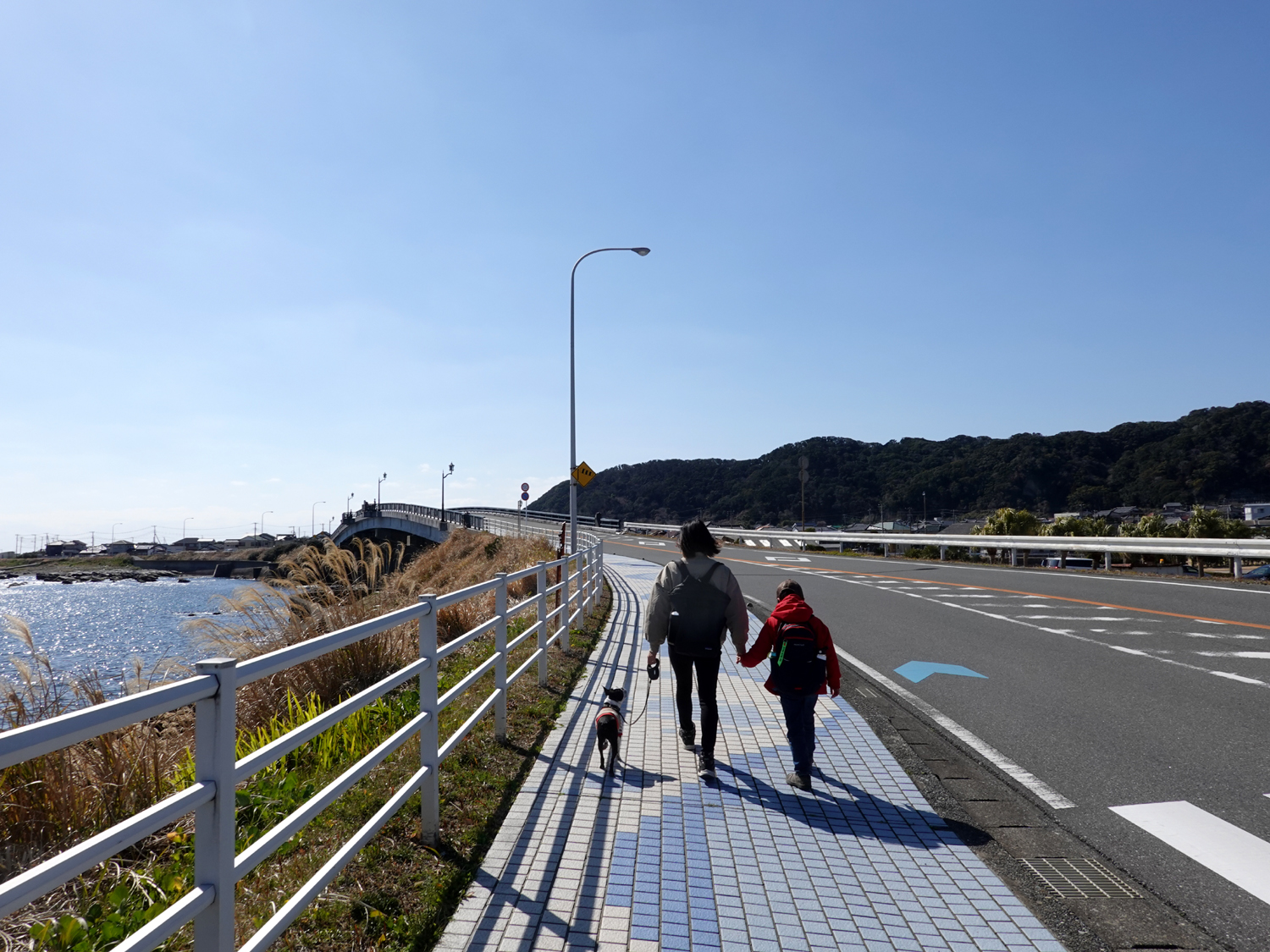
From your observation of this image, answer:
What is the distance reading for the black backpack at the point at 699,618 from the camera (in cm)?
574

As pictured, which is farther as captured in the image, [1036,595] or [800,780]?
[1036,595]

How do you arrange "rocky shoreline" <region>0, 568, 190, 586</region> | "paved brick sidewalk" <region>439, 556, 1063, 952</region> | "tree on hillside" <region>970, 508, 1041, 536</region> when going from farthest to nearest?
1. "rocky shoreline" <region>0, 568, 190, 586</region>
2. "tree on hillside" <region>970, 508, 1041, 536</region>
3. "paved brick sidewalk" <region>439, 556, 1063, 952</region>

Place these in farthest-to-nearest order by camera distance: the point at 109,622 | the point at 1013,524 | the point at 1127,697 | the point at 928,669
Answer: the point at 1013,524 < the point at 109,622 < the point at 928,669 < the point at 1127,697

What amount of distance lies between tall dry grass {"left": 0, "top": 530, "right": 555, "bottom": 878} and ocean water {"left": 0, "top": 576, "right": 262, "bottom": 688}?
26cm

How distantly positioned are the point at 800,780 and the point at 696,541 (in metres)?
1.71

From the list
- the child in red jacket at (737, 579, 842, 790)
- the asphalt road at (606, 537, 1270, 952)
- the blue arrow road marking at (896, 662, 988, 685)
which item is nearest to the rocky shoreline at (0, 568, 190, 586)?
the asphalt road at (606, 537, 1270, 952)

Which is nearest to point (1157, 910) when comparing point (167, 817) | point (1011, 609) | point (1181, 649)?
point (167, 817)

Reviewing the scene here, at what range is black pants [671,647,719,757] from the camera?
563 cm

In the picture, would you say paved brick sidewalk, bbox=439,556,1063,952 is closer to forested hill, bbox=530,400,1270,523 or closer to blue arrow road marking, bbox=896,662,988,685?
blue arrow road marking, bbox=896,662,988,685

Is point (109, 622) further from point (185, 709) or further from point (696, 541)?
point (696, 541)

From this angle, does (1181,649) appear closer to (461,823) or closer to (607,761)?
(607,761)

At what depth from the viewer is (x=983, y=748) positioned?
20.4ft

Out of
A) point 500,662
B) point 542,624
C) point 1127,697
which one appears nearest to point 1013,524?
point 1127,697

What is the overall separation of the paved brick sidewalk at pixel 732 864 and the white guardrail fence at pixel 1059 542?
16.3 meters
